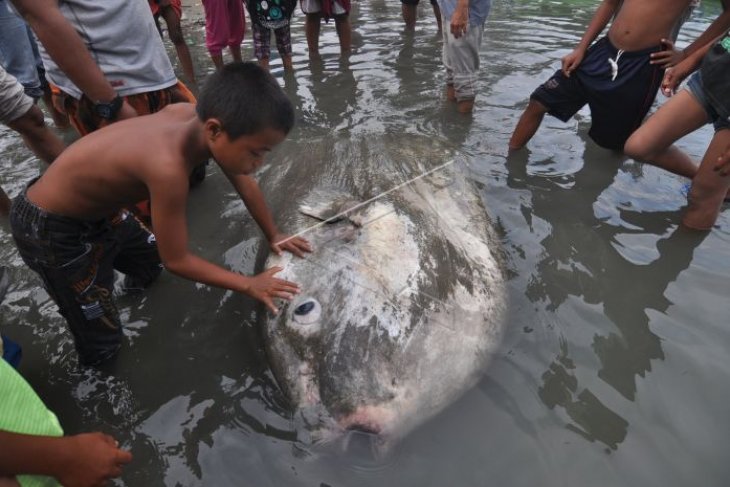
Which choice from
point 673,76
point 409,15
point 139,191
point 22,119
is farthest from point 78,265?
point 409,15

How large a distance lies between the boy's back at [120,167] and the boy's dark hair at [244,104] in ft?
0.56

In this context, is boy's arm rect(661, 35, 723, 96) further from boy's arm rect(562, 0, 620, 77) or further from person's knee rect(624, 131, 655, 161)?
boy's arm rect(562, 0, 620, 77)

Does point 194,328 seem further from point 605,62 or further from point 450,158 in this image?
point 605,62

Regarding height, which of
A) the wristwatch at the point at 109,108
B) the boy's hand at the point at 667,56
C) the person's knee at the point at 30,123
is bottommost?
the person's knee at the point at 30,123

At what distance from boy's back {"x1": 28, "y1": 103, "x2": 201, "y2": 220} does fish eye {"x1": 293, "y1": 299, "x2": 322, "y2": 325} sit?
676mm

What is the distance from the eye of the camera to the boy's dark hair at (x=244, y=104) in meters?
1.74

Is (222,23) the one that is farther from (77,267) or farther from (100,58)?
(77,267)

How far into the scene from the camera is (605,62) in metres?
3.34

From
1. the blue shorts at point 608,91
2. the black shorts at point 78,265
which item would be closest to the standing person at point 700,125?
the blue shorts at point 608,91

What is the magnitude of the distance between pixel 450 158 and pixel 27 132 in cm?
297

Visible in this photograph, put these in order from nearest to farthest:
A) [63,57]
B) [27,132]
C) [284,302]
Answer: [284,302], [63,57], [27,132]

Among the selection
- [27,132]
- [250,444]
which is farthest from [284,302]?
[27,132]

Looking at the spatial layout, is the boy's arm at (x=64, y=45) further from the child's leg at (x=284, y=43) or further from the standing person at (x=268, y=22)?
the child's leg at (x=284, y=43)

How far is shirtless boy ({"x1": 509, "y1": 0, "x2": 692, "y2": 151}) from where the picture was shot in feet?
10.3
